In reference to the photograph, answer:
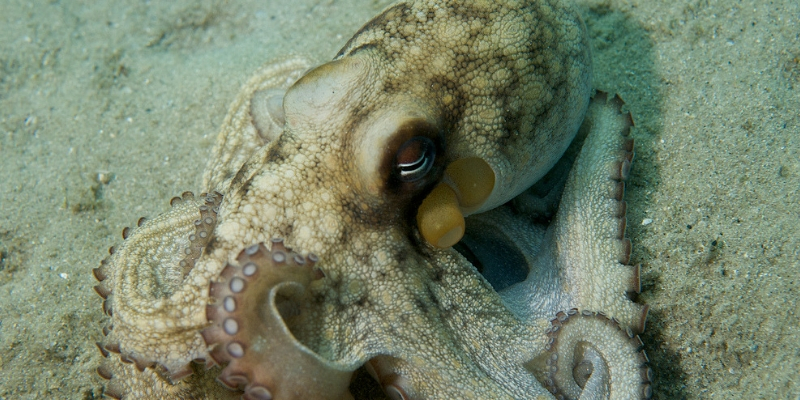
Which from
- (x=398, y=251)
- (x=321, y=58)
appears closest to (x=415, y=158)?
(x=398, y=251)

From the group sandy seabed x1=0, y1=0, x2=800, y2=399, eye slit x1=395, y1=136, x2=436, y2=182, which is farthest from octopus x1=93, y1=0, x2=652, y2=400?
sandy seabed x1=0, y1=0, x2=800, y2=399

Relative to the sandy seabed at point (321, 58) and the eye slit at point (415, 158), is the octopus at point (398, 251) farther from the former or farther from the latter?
the sandy seabed at point (321, 58)

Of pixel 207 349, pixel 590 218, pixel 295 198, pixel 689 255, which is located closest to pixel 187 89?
pixel 295 198

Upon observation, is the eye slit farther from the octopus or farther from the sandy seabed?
the sandy seabed

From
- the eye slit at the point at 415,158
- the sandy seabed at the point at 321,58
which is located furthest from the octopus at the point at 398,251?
the sandy seabed at the point at 321,58

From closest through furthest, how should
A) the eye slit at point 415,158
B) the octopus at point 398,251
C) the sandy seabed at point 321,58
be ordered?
1. the octopus at point 398,251
2. the eye slit at point 415,158
3. the sandy seabed at point 321,58

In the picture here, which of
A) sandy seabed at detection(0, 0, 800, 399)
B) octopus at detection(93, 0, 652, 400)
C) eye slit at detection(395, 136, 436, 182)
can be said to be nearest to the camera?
octopus at detection(93, 0, 652, 400)

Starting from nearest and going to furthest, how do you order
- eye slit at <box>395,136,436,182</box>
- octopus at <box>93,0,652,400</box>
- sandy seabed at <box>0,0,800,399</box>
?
octopus at <box>93,0,652,400</box>, eye slit at <box>395,136,436,182</box>, sandy seabed at <box>0,0,800,399</box>
